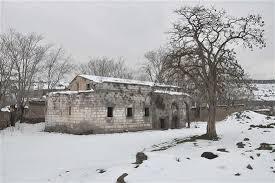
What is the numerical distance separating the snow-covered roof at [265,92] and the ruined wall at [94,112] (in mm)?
52543

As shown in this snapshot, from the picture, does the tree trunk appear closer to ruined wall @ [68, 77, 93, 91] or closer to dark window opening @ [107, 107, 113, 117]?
dark window opening @ [107, 107, 113, 117]

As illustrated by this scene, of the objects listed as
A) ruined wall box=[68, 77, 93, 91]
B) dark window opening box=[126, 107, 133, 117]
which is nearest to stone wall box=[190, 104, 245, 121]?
dark window opening box=[126, 107, 133, 117]

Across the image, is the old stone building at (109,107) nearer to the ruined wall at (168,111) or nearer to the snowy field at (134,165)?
the ruined wall at (168,111)

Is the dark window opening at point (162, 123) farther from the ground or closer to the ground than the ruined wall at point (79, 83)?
closer to the ground

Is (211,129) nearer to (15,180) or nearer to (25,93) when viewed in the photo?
(15,180)

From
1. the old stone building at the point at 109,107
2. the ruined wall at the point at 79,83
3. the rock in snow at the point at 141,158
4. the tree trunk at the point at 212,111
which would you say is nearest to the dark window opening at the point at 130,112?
the old stone building at the point at 109,107

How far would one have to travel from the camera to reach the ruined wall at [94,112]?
23312 millimetres

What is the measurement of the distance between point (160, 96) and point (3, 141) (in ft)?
50.9

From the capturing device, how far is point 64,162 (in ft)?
40.7

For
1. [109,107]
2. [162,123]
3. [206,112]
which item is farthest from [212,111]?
[206,112]

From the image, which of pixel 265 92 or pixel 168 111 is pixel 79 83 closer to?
pixel 168 111

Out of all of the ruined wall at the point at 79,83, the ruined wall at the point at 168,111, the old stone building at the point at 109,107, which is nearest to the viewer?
the old stone building at the point at 109,107

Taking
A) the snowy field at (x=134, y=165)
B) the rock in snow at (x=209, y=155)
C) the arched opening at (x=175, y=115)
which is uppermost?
the arched opening at (x=175, y=115)

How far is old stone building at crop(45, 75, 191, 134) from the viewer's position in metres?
23.4
